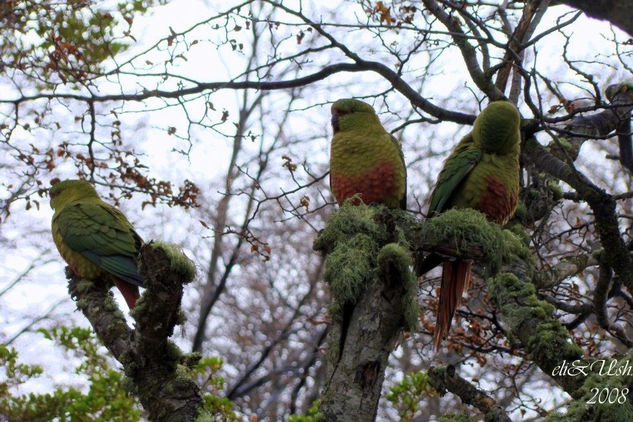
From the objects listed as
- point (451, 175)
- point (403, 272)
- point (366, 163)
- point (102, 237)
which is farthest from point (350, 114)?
point (403, 272)

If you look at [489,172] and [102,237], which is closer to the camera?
[489,172]

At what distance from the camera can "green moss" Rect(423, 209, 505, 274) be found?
4.09m

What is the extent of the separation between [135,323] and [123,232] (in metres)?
2.25

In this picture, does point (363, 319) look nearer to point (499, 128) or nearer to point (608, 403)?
point (608, 403)

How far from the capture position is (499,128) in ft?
17.0

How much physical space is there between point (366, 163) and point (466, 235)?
1.38 meters

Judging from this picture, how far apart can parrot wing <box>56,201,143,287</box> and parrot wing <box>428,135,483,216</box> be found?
2.06 meters

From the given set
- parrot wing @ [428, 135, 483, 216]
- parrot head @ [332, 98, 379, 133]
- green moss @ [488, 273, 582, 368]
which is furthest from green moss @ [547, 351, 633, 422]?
parrot head @ [332, 98, 379, 133]

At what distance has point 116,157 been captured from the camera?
708 cm

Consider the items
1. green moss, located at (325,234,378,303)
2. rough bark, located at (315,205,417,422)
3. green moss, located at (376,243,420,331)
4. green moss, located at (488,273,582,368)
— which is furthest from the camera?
green moss, located at (488,273,582,368)

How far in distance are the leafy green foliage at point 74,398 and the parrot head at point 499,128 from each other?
335cm

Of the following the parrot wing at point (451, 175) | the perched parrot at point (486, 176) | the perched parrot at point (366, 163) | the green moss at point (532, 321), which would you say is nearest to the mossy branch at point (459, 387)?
the green moss at point (532, 321)

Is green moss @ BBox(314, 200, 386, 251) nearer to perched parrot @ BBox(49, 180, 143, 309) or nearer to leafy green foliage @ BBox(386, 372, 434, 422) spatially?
perched parrot @ BBox(49, 180, 143, 309)

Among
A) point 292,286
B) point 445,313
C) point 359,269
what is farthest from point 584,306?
point 292,286
